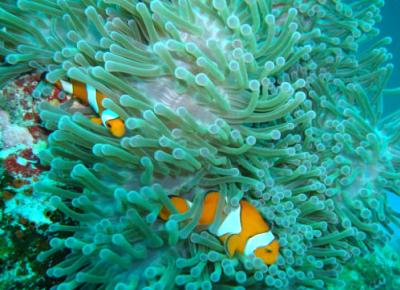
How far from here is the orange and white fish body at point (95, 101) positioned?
6.16 feet

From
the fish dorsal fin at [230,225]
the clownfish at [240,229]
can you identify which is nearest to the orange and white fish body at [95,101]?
the clownfish at [240,229]

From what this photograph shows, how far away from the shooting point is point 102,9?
2.10m

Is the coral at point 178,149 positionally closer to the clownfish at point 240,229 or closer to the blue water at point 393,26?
the clownfish at point 240,229

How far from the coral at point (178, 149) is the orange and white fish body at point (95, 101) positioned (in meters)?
0.06

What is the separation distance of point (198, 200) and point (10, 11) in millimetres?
1599

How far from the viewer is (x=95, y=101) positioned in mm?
2094

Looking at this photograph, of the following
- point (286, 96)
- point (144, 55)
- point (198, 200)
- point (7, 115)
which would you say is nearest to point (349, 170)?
point (286, 96)

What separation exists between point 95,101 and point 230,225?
1008mm

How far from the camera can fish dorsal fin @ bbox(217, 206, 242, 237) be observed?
1.88 metres

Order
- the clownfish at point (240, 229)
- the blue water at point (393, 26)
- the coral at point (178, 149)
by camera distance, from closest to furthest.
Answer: the coral at point (178, 149), the clownfish at point (240, 229), the blue water at point (393, 26)

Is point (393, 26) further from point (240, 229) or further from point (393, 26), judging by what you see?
point (240, 229)

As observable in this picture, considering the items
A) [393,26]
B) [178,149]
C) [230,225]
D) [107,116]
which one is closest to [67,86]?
[107,116]

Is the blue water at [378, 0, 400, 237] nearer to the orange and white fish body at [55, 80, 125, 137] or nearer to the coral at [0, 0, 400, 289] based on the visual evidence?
the coral at [0, 0, 400, 289]

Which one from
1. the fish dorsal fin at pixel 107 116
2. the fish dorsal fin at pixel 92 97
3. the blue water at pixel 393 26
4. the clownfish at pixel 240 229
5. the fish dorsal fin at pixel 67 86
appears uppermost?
the blue water at pixel 393 26
